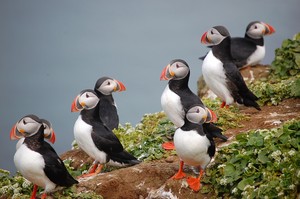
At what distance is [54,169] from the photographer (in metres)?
8.58

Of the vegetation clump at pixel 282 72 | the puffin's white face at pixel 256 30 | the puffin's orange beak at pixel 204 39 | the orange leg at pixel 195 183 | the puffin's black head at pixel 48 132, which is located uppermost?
the puffin's orange beak at pixel 204 39

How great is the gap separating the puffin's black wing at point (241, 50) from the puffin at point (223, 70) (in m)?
3.29

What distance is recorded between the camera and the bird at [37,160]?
28.0ft

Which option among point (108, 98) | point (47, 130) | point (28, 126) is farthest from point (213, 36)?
point (28, 126)

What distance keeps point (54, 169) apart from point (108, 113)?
2431 millimetres

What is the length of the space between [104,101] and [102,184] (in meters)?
2.40

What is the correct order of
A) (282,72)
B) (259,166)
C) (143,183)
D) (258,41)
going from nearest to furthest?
(259,166)
(143,183)
(282,72)
(258,41)

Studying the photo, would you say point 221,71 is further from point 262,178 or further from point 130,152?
point 262,178

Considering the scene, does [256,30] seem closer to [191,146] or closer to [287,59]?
[287,59]

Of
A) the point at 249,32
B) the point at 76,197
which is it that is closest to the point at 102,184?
the point at 76,197

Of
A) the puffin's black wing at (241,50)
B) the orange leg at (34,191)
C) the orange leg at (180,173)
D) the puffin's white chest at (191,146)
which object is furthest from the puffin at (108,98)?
the puffin's black wing at (241,50)

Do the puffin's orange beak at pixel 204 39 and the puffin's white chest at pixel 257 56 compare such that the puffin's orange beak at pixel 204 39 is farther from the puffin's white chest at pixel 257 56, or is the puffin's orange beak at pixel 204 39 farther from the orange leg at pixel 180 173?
the puffin's white chest at pixel 257 56

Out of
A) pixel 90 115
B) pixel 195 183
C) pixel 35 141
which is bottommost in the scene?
pixel 195 183

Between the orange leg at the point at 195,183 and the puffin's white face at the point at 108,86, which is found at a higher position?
the puffin's white face at the point at 108,86
